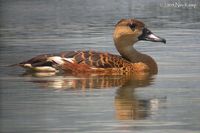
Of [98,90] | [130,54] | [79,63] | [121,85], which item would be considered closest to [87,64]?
[79,63]

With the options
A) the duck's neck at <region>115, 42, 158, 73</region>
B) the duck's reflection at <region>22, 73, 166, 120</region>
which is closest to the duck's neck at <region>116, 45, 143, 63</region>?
the duck's neck at <region>115, 42, 158, 73</region>

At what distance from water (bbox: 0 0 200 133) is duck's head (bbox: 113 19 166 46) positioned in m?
0.56

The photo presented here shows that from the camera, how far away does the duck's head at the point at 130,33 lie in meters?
16.4

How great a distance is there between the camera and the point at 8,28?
1028 inches

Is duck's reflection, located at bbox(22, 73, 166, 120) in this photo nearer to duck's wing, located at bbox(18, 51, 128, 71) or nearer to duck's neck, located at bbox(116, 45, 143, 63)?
duck's wing, located at bbox(18, 51, 128, 71)

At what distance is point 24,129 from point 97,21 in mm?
18827

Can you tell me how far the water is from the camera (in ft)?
34.3

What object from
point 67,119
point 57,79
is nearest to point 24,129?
point 67,119

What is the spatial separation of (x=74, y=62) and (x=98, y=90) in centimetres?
239

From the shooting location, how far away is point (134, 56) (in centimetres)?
1638

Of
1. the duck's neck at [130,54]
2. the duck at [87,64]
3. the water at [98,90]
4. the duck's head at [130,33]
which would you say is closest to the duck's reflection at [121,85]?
the water at [98,90]

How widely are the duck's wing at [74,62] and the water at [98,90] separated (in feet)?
0.97

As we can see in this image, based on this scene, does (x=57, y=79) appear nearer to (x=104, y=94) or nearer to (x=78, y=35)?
(x=104, y=94)

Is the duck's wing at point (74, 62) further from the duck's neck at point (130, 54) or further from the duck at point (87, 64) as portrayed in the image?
the duck's neck at point (130, 54)
